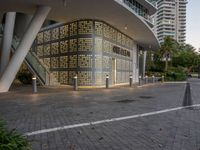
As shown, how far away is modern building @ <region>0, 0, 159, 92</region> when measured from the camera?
17.0 meters

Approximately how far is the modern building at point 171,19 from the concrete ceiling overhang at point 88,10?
456ft

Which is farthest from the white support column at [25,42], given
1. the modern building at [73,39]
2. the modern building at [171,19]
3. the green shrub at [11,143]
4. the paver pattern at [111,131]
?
the modern building at [171,19]

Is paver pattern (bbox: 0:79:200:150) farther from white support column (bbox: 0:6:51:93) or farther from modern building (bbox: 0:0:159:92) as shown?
modern building (bbox: 0:0:159:92)

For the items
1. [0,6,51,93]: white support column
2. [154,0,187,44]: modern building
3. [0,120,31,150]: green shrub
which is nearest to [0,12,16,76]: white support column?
[0,6,51,93]: white support column

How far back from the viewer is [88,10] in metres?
19.9

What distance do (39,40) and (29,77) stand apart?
5.56 metres

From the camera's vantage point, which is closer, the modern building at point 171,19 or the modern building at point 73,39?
the modern building at point 73,39

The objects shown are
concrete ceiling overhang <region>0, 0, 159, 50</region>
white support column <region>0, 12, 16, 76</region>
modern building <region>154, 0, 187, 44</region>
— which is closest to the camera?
concrete ceiling overhang <region>0, 0, 159, 50</region>

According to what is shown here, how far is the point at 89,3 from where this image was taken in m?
17.8

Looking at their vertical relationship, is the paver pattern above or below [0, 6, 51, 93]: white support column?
below

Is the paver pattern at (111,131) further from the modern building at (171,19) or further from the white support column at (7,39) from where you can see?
the modern building at (171,19)

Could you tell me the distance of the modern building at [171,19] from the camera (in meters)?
161

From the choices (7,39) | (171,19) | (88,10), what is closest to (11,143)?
(88,10)

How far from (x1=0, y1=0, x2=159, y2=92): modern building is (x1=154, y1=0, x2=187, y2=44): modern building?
134 metres
